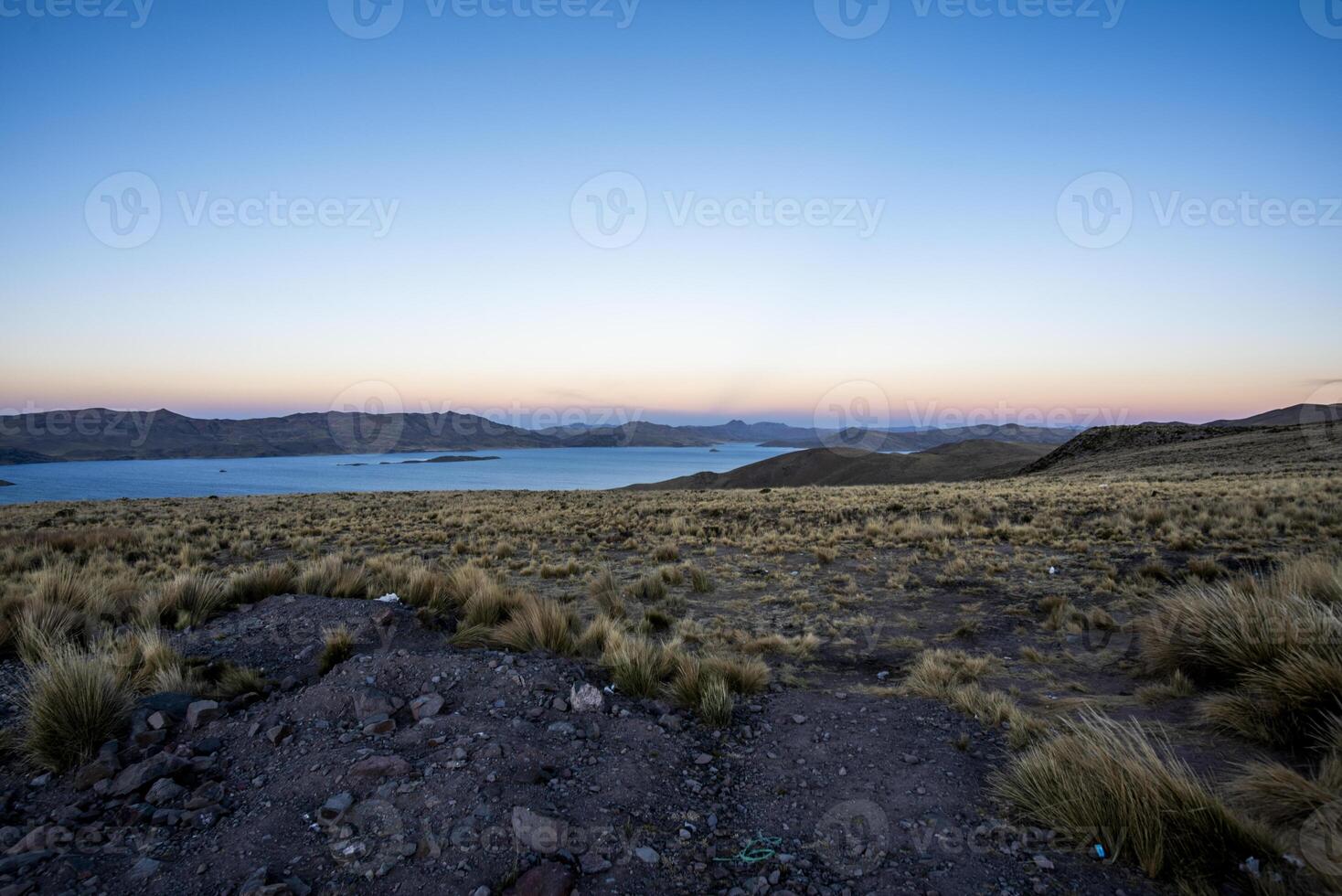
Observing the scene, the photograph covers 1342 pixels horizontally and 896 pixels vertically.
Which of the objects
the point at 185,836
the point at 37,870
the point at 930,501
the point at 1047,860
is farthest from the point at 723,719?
the point at 930,501

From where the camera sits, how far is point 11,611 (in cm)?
655

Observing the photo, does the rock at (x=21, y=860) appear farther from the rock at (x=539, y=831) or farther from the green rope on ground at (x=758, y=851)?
the green rope on ground at (x=758, y=851)

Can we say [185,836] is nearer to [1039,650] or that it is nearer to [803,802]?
[803,802]

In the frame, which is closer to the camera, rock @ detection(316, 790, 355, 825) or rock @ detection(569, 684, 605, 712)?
rock @ detection(316, 790, 355, 825)

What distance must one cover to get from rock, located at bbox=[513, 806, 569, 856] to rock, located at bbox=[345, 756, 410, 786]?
0.92 m

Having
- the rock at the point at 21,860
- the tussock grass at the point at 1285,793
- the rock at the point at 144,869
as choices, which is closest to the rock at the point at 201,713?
the rock at the point at 21,860

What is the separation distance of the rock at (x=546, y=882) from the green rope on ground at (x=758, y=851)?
82 centimetres

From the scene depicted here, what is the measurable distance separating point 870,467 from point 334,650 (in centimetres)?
6041

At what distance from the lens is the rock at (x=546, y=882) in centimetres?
287

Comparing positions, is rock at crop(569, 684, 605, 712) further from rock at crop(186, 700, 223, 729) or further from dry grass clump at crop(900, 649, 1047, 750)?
dry grass clump at crop(900, 649, 1047, 750)

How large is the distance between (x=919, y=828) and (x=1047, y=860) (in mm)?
622

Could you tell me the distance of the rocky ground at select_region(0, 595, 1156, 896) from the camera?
118 inches

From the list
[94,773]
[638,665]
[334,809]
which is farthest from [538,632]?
[94,773]

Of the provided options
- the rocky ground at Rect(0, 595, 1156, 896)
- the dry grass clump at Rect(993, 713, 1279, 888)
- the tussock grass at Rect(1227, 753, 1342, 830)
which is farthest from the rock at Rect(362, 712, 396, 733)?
the tussock grass at Rect(1227, 753, 1342, 830)
